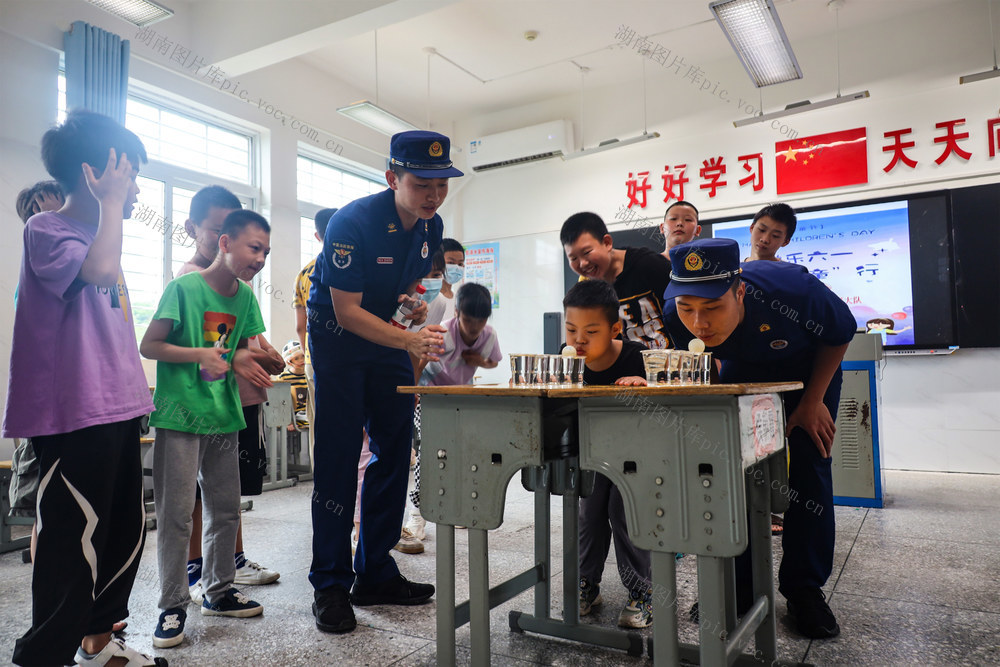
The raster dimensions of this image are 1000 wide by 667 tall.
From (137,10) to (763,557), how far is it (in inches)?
161

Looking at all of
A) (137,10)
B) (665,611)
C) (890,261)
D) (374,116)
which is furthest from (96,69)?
(890,261)

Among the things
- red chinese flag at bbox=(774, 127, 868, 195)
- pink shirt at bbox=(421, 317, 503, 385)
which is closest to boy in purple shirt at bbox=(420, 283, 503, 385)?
pink shirt at bbox=(421, 317, 503, 385)

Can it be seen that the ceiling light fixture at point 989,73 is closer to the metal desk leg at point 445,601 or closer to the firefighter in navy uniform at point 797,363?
the firefighter in navy uniform at point 797,363

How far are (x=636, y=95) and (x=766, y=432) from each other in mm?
5031

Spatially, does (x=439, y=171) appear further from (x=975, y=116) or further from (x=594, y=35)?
(x=975, y=116)

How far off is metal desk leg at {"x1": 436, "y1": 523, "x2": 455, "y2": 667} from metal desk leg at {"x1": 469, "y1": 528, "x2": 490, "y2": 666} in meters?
0.06

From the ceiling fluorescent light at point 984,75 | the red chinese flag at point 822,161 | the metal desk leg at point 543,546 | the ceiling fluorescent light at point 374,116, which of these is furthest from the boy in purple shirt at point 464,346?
the ceiling fluorescent light at point 984,75

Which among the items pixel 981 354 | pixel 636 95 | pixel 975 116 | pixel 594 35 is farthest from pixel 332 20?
pixel 981 354

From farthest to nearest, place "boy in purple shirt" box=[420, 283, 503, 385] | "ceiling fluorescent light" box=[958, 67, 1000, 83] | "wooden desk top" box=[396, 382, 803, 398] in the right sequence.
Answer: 1. "ceiling fluorescent light" box=[958, 67, 1000, 83]
2. "boy in purple shirt" box=[420, 283, 503, 385]
3. "wooden desk top" box=[396, 382, 803, 398]

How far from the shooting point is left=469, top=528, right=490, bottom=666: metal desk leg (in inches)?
51.6

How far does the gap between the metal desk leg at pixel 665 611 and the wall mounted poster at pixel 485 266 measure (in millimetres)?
5194

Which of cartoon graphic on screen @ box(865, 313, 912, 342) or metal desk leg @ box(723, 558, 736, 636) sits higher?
cartoon graphic on screen @ box(865, 313, 912, 342)

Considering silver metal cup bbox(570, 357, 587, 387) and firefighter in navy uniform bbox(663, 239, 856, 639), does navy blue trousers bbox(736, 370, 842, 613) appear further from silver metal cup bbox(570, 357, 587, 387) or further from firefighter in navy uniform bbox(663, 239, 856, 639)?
silver metal cup bbox(570, 357, 587, 387)

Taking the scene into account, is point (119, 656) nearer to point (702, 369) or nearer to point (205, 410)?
point (205, 410)
